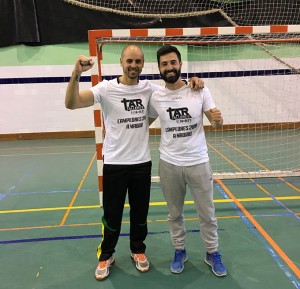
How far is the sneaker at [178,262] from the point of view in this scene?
2.69 m

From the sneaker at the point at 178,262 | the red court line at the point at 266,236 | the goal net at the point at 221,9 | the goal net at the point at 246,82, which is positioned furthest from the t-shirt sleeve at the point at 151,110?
the goal net at the point at 221,9

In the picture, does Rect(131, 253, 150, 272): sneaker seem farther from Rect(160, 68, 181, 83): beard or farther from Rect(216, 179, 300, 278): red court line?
Rect(160, 68, 181, 83): beard

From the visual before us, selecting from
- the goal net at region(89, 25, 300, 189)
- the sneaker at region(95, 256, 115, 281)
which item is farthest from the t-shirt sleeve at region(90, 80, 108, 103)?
the goal net at region(89, 25, 300, 189)

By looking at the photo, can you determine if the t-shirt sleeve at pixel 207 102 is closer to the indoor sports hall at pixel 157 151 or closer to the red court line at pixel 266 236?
the indoor sports hall at pixel 157 151

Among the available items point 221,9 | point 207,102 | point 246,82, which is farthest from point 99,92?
point 246,82

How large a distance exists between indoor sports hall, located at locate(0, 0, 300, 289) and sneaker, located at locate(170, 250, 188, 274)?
0.20 feet

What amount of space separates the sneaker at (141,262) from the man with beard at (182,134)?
63 centimetres

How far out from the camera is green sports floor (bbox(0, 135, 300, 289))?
260cm

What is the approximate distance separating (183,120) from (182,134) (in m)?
0.11

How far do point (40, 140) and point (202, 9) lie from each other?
601 cm

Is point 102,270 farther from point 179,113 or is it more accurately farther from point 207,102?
point 207,102

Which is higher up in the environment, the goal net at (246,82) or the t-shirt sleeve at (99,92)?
the t-shirt sleeve at (99,92)

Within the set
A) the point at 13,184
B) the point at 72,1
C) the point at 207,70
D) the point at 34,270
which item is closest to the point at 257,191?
the point at 34,270

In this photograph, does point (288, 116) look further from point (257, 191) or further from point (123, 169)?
point (123, 169)
